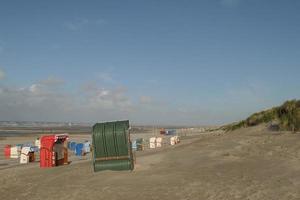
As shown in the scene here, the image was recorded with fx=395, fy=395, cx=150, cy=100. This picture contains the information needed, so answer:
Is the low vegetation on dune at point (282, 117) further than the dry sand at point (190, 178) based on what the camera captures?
Yes

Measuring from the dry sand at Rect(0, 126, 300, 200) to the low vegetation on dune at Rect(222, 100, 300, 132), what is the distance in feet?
15.9

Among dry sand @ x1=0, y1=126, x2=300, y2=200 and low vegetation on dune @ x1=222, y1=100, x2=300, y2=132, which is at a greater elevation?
low vegetation on dune @ x1=222, y1=100, x2=300, y2=132

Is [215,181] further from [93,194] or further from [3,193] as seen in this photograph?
[3,193]

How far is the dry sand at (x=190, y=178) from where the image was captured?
12570 millimetres

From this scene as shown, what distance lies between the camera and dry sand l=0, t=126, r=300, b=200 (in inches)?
495

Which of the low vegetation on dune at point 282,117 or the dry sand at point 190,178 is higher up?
the low vegetation on dune at point 282,117

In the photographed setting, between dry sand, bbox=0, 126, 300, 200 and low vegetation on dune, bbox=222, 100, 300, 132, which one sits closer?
dry sand, bbox=0, 126, 300, 200

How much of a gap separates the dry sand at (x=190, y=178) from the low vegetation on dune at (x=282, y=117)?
4833mm

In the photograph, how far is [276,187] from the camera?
1243 cm

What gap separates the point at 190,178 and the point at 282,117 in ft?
54.0

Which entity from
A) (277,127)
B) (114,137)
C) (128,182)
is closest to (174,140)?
(277,127)

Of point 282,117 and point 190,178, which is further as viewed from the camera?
point 282,117

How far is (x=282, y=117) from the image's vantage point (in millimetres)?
28812

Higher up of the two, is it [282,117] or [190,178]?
[282,117]
